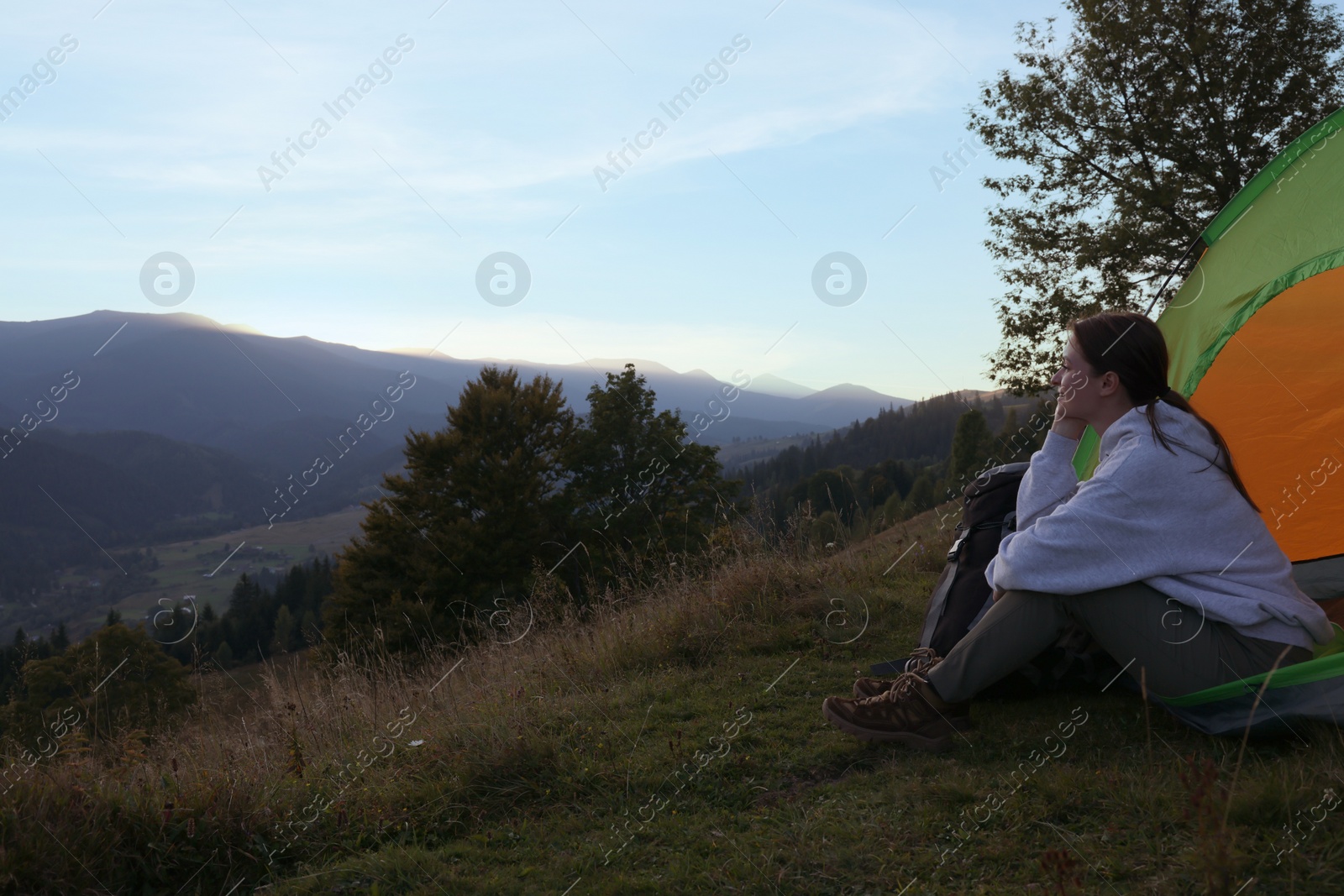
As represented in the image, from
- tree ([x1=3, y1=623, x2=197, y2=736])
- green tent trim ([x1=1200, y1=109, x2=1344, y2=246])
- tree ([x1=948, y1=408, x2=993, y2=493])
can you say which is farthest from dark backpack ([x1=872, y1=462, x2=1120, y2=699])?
tree ([x1=948, y1=408, x2=993, y2=493])

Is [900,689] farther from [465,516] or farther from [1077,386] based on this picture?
[465,516]

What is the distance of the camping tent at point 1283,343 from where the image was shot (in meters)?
3.87

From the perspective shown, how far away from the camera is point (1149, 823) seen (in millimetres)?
2389

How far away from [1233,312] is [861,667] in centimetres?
257

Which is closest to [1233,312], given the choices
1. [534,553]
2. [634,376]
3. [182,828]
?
[182,828]

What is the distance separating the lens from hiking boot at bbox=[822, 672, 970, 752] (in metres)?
3.13

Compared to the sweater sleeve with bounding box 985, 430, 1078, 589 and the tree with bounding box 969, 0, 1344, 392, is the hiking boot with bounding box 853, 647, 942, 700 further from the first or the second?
the tree with bounding box 969, 0, 1344, 392

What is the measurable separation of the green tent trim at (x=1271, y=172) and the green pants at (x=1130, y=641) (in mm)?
2744

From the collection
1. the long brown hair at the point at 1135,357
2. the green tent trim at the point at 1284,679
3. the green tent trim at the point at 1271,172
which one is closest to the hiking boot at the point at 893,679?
the green tent trim at the point at 1284,679

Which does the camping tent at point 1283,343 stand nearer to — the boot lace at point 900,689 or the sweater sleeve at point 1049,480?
the sweater sleeve at point 1049,480

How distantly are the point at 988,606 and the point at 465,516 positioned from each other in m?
24.1

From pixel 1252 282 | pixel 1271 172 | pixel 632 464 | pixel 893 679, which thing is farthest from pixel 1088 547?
pixel 632 464

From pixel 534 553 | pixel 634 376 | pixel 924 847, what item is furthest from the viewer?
pixel 634 376

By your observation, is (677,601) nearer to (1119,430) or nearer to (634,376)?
(1119,430)
